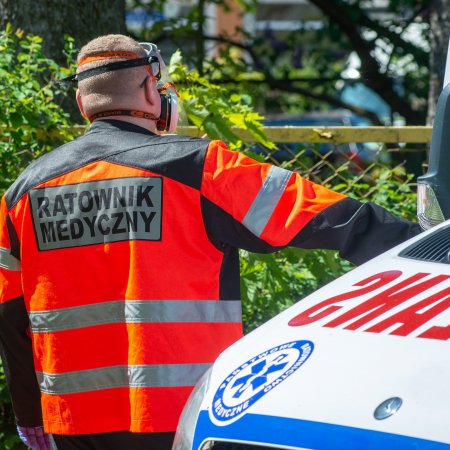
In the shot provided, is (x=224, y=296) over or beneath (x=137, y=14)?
beneath

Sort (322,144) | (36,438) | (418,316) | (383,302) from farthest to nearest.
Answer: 1. (322,144)
2. (36,438)
3. (383,302)
4. (418,316)

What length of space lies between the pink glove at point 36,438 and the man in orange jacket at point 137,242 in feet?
0.58

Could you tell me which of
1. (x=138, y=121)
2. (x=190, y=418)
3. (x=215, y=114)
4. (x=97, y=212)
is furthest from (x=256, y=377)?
(x=215, y=114)

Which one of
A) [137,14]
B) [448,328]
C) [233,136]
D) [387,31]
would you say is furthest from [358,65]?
[448,328]

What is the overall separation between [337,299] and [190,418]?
0.44 m

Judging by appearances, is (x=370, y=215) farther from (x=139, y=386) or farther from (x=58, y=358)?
(x=58, y=358)

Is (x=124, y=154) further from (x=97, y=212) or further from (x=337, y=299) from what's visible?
(x=337, y=299)

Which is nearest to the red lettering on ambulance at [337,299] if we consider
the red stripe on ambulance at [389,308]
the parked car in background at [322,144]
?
the red stripe on ambulance at [389,308]

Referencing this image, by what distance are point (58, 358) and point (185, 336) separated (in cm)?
39

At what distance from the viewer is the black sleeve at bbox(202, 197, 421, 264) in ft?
8.46

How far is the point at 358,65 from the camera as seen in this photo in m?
8.99

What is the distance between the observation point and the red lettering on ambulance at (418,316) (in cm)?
199

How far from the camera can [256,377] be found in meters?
2.10

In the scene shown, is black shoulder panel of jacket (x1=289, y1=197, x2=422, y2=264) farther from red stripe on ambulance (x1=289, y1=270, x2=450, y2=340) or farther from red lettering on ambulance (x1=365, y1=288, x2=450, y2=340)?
red lettering on ambulance (x1=365, y1=288, x2=450, y2=340)
